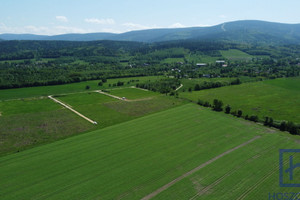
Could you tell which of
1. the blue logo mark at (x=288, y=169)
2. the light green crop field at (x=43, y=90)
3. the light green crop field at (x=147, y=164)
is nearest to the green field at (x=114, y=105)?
the light green crop field at (x=147, y=164)

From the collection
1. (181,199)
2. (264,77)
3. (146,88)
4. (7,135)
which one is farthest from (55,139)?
(264,77)

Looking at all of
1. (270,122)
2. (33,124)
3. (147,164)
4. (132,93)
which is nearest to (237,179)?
(147,164)

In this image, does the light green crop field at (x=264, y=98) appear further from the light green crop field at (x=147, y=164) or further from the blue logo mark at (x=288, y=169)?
the blue logo mark at (x=288, y=169)

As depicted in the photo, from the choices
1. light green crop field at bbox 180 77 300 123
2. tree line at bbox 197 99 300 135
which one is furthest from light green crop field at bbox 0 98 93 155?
light green crop field at bbox 180 77 300 123

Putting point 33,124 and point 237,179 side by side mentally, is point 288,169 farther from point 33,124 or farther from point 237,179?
point 33,124

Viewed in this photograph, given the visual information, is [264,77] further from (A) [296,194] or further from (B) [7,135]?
(B) [7,135]

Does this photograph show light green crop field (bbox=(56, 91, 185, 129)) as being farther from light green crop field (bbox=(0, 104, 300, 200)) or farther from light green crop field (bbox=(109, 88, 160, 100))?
light green crop field (bbox=(0, 104, 300, 200))
